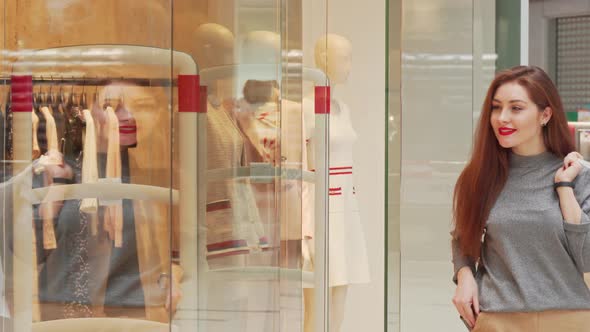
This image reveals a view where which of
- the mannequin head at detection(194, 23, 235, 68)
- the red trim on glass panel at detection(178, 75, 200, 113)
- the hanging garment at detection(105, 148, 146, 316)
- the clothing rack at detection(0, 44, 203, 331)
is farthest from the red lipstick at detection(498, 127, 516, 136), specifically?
the hanging garment at detection(105, 148, 146, 316)

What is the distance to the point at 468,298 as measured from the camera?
6.39 ft

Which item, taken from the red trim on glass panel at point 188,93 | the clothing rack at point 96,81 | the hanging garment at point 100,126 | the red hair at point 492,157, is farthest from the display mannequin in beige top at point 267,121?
the hanging garment at point 100,126

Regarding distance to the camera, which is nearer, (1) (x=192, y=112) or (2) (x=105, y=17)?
(2) (x=105, y=17)

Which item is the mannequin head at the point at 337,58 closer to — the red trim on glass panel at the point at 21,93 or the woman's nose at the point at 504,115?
the woman's nose at the point at 504,115

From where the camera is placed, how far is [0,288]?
109 centimetres

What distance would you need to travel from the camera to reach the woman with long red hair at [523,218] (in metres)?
1.88

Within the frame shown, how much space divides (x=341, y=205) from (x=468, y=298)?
1.52m

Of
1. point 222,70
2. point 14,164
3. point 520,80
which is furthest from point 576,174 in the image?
point 14,164

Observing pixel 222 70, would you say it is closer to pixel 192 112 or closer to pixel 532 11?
pixel 192 112

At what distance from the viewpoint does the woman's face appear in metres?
1.96

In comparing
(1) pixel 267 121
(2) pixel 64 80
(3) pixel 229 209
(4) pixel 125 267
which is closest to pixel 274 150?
(1) pixel 267 121

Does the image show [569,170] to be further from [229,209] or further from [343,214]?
[343,214]

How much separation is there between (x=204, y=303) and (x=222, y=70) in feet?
1.45

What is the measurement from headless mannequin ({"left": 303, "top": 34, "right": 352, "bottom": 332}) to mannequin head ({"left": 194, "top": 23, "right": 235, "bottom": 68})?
1.30 meters
